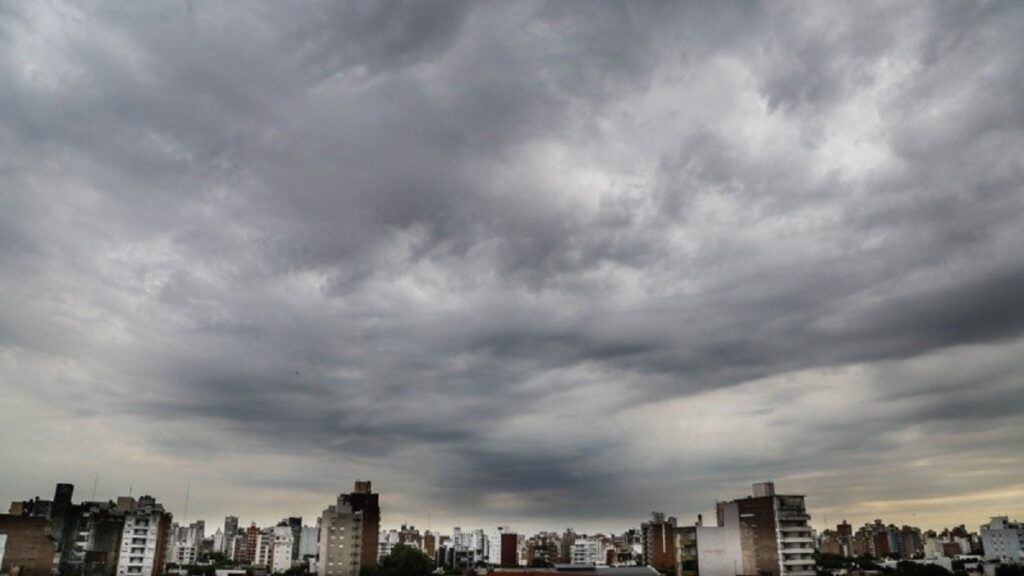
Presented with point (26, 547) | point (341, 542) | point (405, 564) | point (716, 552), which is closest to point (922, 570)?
point (716, 552)

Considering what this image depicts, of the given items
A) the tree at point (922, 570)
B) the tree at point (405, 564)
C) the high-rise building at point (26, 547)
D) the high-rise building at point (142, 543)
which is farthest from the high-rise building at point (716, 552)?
the high-rise building at point (26, 547)

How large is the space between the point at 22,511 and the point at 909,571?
203628 mm

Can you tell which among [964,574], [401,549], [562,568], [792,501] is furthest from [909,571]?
[401,549]

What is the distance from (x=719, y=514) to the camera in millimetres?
150250

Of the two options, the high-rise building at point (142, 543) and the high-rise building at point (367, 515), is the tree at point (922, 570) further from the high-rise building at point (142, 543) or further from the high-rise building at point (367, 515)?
the high-rise building at point (142, 543)

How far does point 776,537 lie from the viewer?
134625mm

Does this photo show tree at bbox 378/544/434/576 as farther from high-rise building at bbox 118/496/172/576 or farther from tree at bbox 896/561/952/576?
tree at bbox 896/561/952/576

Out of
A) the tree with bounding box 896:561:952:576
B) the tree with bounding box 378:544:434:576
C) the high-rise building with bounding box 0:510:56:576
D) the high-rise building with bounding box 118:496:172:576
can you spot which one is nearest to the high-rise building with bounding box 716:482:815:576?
the tree with bounding box 896:561:952:576

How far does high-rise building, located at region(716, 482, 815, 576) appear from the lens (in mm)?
134250

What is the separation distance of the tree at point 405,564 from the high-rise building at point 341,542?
314 inches

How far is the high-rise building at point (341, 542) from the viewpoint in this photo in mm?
181000

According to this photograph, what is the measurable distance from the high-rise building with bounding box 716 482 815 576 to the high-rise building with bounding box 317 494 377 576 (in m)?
96.9

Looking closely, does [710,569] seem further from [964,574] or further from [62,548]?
[62,548]

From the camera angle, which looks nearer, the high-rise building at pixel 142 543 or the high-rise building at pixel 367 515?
the high-rise building at pixel 142 543
